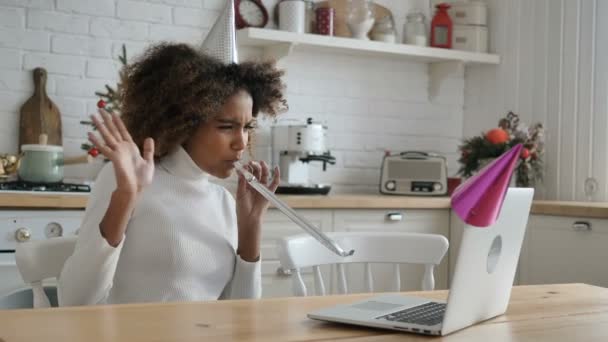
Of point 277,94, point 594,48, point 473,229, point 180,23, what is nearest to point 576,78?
point 594,48

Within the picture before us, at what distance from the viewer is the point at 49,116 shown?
3.23m

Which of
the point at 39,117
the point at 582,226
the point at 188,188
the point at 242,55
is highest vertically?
the point at 242,55

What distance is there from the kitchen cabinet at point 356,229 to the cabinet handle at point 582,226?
56 centimetres

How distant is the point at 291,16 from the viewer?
11.9 feet

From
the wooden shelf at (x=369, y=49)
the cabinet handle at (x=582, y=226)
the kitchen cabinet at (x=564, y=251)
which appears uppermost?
the wooden shelf at (x=369, y=49)

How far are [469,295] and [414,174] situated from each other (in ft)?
8.50

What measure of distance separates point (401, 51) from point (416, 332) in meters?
2.82

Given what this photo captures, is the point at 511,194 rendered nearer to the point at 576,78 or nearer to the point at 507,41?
the point at 576,78

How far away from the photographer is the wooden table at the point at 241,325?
3.47ft

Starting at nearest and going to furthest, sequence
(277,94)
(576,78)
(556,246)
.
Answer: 1. (277,94)
2. (556,246)
3. (576,78)

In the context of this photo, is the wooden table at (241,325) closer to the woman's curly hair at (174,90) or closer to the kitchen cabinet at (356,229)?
the woman's curly hair at (174,90)

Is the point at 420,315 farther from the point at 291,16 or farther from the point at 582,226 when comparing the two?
the point at 291,16

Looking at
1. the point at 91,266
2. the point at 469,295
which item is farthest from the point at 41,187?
the point at 469,295

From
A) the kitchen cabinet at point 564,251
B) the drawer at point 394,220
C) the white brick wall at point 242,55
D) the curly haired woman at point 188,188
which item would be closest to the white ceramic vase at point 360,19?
the white brick wall at point 242,55
